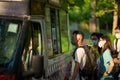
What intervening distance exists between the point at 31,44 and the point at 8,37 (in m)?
0.44

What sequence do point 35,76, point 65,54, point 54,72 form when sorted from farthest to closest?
Answer: 1. point 65,54
2. point 54,72
3. point 35,76

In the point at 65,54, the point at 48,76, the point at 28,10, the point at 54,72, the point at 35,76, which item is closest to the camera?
the point at 35,76

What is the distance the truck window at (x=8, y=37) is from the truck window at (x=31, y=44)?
0.18 metres

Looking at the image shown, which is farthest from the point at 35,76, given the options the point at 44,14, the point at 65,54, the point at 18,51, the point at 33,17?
the point at 65,54

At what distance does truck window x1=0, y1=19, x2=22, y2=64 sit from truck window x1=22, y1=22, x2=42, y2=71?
0.18 metres

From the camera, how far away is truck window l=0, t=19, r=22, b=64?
6648 millimetres

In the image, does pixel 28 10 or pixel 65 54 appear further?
pixel 65 54

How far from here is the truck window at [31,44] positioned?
6.86 metres

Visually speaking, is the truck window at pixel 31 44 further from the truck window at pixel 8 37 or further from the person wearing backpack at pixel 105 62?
the person wearing backpack at pixel 105 62

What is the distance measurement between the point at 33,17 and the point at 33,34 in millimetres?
265

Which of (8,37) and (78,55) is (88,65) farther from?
(8,37)

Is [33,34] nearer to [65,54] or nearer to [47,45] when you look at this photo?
[47,45]

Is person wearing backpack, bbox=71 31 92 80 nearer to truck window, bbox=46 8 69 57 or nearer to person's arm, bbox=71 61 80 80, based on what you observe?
person's arm, bbox=71 61 80 80

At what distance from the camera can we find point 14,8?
7.23m
